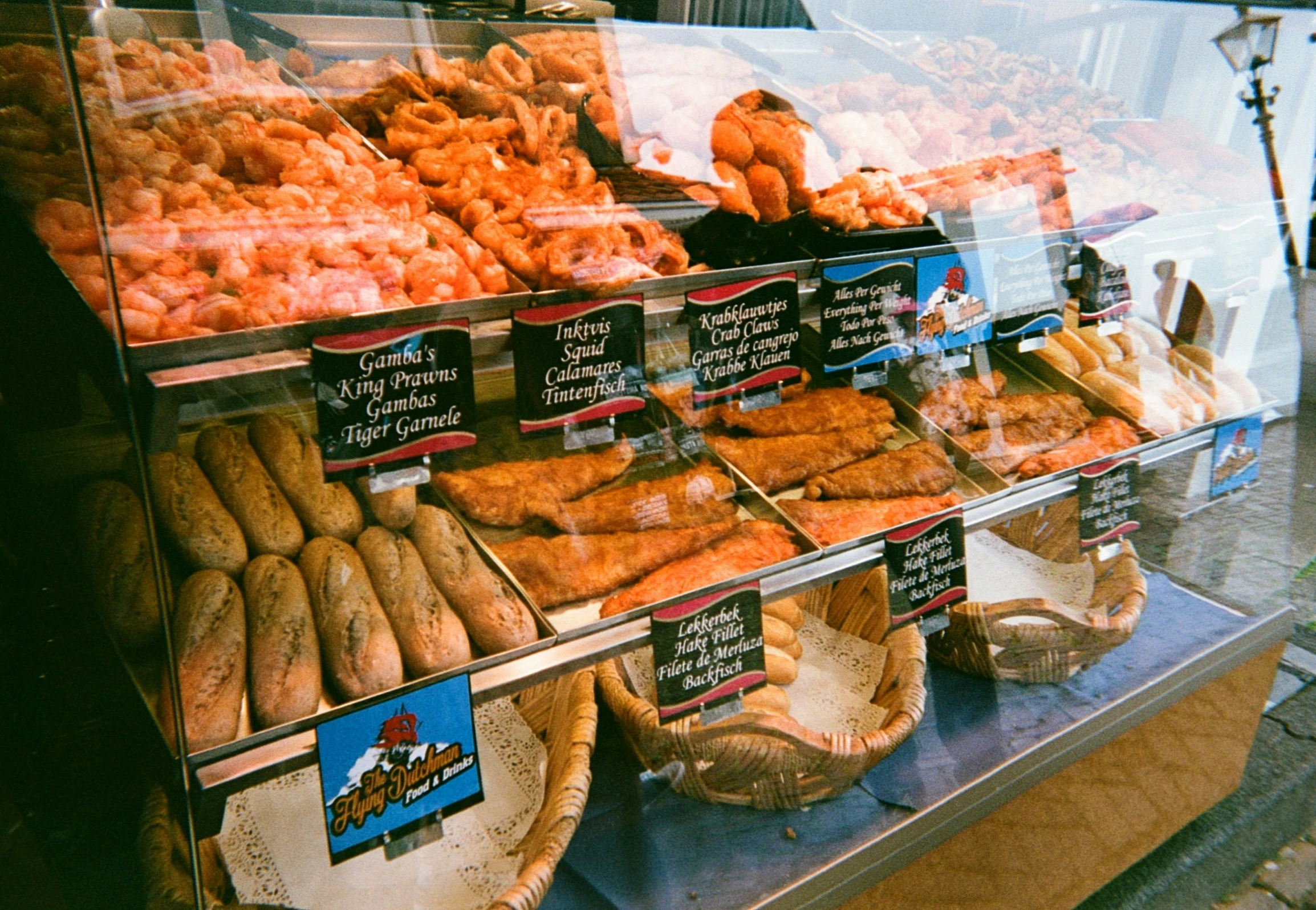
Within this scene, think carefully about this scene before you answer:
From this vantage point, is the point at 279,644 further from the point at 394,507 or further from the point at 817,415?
the point at 817,415

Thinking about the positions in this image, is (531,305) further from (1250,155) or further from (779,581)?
(1250,155)

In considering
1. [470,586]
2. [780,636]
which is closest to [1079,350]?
[780,636]

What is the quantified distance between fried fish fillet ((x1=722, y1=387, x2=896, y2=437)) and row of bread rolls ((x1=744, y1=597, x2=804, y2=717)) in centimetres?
44

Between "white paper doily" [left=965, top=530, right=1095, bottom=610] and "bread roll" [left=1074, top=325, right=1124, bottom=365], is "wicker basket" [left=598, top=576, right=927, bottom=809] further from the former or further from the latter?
"bread roll" [left=1074, top=325, right=1124, bottom=365]

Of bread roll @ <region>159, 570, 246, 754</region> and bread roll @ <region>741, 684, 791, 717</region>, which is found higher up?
bread roll @ <region>159, 570, 246, 754</region>

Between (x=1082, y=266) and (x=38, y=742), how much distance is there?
8.41ft

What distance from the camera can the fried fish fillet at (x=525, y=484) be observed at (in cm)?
182

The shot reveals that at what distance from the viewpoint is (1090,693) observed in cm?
257

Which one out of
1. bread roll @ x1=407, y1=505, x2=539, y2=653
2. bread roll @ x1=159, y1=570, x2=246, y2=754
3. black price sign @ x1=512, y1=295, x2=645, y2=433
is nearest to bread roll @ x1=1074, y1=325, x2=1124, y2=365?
black price sign @ x1=512, y1=295, x2=645, y2=433

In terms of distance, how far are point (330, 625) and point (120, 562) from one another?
12.9 inches

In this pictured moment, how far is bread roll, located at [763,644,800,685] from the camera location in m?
2.28

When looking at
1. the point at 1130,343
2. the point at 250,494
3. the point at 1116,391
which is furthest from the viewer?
the point at 1130,343

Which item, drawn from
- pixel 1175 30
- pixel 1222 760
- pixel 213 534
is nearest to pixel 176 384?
pixel 213 534

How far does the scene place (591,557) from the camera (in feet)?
5.96
